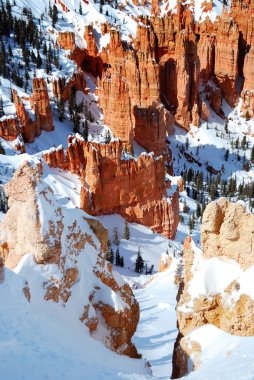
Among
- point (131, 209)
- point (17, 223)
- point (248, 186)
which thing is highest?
point (17, 223)

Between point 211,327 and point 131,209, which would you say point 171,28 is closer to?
point 131,209

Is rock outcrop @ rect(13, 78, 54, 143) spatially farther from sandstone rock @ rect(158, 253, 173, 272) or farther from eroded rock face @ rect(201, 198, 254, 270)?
eroded rock face @ rect(201, 198, 254, 270)

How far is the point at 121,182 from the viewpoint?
1737 inches

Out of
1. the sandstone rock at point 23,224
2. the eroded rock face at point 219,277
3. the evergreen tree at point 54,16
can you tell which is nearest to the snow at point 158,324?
the eroded rock face at point 219,277

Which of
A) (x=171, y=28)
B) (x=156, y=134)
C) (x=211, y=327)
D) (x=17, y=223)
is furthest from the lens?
(x=171, y=28)

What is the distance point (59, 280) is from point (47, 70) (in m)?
59.7

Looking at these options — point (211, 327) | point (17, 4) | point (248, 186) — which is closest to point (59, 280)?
point (211, 327)

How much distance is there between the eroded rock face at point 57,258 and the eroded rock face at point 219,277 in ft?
7.62

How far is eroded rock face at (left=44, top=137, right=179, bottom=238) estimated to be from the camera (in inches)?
1683

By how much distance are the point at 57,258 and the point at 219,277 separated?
5166mm

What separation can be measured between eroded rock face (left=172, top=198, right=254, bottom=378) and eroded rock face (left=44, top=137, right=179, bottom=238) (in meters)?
28.2

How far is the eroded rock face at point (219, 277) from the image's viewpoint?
11.9 meters

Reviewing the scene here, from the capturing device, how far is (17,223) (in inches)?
Result: 525

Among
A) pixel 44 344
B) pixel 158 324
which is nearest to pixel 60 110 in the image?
pixel 158 324
